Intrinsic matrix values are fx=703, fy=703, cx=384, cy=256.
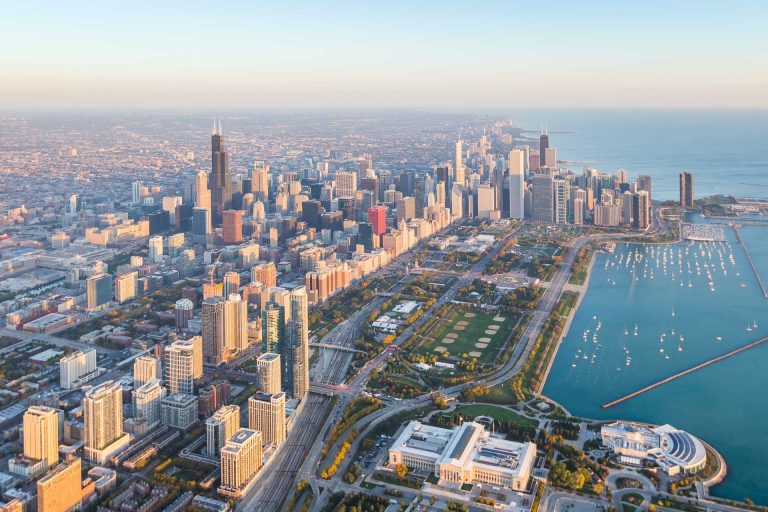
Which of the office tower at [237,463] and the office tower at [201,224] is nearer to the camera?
the office tower at [237,463]

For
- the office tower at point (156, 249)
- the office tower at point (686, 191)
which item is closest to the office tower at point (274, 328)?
the office tower at point (156, 249)

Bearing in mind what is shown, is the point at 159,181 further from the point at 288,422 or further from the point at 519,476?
the point at 519,476

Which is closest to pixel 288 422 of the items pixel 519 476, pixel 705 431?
pixel 519 476

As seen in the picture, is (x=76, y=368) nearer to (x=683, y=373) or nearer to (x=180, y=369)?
(x=180, y=369)

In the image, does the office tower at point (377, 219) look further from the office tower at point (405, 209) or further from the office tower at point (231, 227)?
the office tower at point (231, 227)

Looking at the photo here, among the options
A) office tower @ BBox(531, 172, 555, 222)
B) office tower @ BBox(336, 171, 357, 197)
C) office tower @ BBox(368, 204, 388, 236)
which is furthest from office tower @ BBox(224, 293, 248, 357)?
office tower @ BBox(531, 172, 555, 222)

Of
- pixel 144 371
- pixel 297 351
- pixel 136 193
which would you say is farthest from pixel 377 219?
pixel 144 371
